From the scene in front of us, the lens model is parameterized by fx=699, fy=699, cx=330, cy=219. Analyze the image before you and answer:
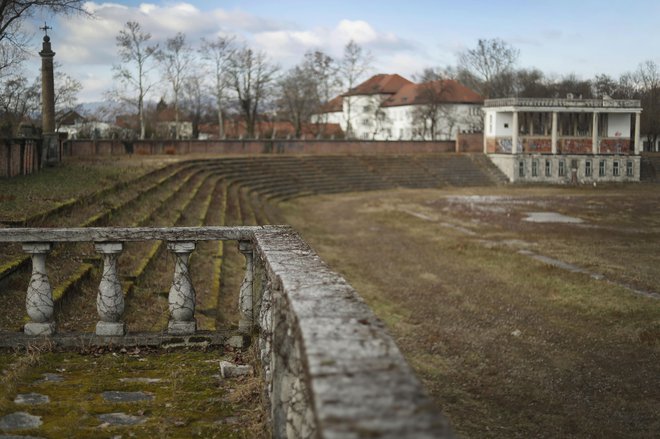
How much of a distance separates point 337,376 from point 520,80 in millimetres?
93893

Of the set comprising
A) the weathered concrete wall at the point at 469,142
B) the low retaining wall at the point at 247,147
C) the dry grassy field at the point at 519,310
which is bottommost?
the dry grassy field at the point at 519,310

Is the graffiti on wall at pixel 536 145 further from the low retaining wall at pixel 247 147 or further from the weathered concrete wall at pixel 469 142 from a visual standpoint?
the low retaining wall at pixel 247 147

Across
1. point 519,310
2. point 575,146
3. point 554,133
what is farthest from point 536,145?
point 519,310

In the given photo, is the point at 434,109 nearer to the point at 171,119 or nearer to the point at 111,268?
the point at 171,119

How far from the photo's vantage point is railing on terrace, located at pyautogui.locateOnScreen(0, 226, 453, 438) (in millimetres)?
2168

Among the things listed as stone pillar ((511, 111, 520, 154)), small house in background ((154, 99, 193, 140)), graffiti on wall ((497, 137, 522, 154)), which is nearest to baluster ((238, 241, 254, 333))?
stone pillar ((511, 111, 520, 154))

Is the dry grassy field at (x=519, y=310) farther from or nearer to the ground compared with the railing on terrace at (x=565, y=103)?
nearer to the ground

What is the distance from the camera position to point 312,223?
27953 millimetres

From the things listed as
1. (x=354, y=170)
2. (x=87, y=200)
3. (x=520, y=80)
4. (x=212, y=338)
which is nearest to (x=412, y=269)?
(x=87, y=200)

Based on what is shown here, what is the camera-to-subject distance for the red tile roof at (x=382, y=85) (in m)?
95.5

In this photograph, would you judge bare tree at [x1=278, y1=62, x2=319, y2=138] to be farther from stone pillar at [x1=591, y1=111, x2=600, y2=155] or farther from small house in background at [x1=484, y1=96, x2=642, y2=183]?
stone pillar at [x1=591, y1=111, x2=600, y2=155]

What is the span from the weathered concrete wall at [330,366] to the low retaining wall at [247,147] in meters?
38.5

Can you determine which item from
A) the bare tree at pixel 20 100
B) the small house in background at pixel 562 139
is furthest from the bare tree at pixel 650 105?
the bare tree at pixel 20 100

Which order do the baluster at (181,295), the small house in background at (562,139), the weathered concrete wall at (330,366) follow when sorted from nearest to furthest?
the weathered concrete wall at (330,366)
the baluster at (181,295)
the small house in background at (562,139)
